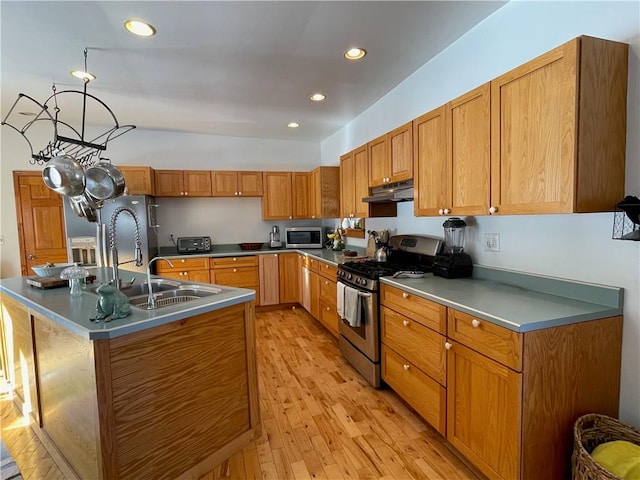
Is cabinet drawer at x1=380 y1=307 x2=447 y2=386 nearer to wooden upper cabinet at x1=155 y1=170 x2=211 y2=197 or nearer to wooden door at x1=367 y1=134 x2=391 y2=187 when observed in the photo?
wooden door at x1=367 y1=134 x2=391 y2=187

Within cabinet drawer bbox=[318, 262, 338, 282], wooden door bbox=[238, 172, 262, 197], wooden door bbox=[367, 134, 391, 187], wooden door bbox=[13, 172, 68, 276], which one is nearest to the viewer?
wooden door bbox=[367, 134, 391, 187]

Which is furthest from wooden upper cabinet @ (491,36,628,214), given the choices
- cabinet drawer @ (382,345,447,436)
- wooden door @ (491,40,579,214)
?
cabinet drawer @ (382,345,447,436)

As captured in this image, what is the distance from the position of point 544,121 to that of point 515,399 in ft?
4.15

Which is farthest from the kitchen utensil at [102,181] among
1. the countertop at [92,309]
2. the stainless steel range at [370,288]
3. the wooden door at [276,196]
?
the wooden door at [276,196]

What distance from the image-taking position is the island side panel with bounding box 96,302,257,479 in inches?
58.2

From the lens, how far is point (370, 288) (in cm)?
258

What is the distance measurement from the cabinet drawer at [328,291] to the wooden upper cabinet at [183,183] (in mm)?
2301

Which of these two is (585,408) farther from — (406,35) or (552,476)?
(406,35)

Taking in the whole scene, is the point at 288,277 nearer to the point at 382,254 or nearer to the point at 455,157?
the point at 382,254

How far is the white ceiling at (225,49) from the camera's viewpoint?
1998mm

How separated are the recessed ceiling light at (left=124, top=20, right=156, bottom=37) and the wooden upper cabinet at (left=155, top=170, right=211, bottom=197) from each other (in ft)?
8.70

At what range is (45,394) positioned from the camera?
200 cm

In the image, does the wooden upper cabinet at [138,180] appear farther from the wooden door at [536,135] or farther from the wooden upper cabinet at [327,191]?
the wooden door at [536,135]

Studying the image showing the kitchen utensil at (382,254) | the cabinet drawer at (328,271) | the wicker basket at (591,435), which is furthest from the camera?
the cabinet drawer at (328,271)
